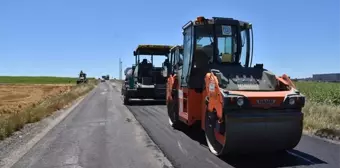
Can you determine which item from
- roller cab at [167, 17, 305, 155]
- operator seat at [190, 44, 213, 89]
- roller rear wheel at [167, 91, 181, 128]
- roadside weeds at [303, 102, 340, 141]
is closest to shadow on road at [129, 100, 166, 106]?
roadside weeds at [303, 102, 340, 141]

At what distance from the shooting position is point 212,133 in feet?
28.8

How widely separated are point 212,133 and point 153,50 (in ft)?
51.2

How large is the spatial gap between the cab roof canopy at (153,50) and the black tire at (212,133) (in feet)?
48.6

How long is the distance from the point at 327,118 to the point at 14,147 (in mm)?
9884

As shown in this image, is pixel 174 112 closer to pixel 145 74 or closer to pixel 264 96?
pixel 264 96

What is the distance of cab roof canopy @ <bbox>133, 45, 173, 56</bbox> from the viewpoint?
23.6 metres

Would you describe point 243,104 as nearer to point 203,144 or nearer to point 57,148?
point 203,144

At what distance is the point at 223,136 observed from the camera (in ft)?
26.0

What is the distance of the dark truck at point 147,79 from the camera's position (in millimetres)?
23734

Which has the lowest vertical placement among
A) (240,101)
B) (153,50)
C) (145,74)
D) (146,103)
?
(146,103)

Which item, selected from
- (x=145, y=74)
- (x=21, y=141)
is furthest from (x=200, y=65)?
(x=145, y=74)

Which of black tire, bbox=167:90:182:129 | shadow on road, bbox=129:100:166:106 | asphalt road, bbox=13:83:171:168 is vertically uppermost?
black tire, bbox=167:90:182:129

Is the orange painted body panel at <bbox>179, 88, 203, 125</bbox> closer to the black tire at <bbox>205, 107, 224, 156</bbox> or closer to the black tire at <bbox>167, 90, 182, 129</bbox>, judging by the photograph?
the black tire at <bbox>205, 107, 224, 156</bbox>

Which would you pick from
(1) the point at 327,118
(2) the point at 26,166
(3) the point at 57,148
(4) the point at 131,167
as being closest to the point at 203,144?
(4) the point at 131,167
